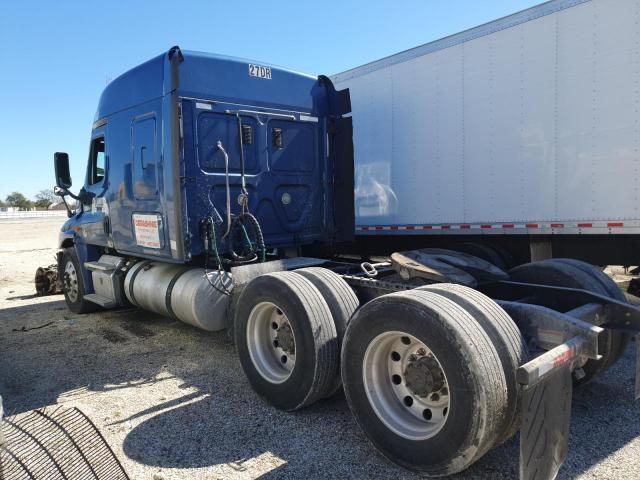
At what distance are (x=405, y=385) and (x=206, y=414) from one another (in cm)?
162

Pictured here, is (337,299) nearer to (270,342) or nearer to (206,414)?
(270,342)

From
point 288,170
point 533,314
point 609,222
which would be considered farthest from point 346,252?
point 533,314

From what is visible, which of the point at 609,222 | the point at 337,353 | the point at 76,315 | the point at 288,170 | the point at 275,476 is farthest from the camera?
the point at 76,315

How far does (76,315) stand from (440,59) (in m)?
6.35

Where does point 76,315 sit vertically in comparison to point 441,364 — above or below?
below

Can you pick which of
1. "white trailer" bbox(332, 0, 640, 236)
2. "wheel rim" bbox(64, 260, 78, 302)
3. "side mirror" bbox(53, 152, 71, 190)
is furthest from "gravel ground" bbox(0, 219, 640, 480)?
"side mirror" bbox(53, 152, 71, 190)

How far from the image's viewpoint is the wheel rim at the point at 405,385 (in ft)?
10.1

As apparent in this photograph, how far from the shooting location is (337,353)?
3754 mm

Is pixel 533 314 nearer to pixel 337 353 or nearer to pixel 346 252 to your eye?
pixel 337 353

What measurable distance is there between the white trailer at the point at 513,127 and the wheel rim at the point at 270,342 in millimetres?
3127

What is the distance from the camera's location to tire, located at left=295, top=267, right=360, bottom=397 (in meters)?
3.81

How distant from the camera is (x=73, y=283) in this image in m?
7.74

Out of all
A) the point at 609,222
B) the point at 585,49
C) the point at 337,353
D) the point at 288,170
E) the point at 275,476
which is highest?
the point at 585,49

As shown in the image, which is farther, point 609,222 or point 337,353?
point 609,222
